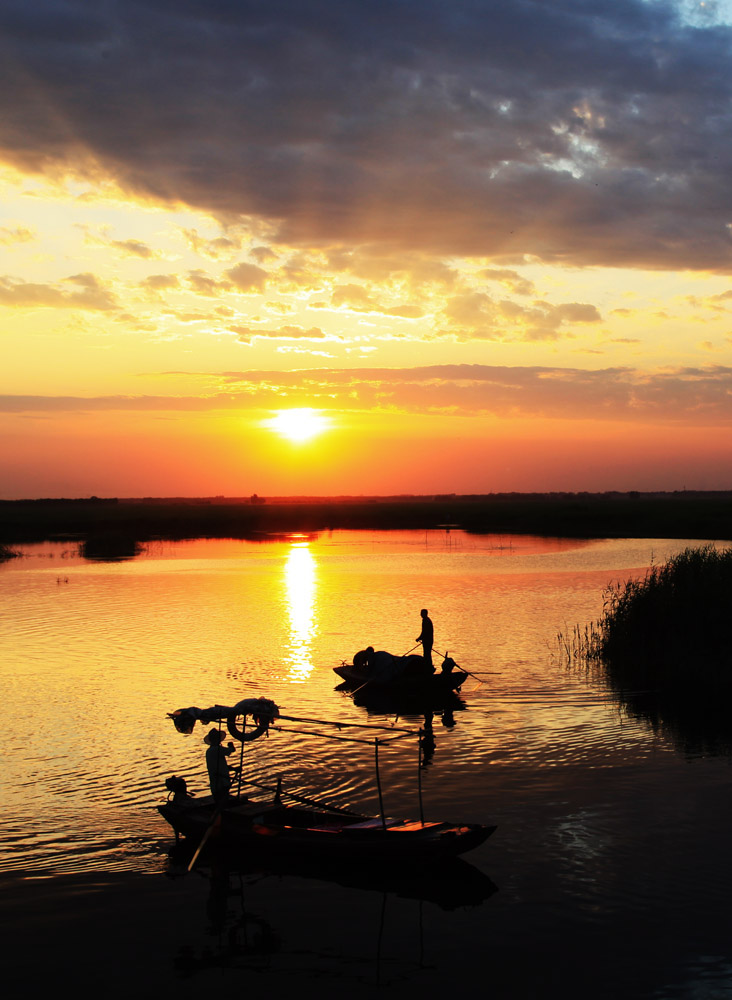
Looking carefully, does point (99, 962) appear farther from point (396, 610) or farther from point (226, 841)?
point (396, 610)

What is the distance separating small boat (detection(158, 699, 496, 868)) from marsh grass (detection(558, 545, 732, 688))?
15.3m

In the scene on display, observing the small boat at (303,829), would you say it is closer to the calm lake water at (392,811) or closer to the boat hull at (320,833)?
the boat hull at (320,833)

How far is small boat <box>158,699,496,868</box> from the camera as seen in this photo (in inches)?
535

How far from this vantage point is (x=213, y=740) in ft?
52.2

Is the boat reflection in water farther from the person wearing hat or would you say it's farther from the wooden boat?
the wooden boat

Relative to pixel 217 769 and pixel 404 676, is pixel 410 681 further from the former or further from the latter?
pixel 217 769

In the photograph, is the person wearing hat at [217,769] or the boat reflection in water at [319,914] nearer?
the boat reflection in water at [319,914]

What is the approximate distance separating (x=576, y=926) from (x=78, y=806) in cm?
962

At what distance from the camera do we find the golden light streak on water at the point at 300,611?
3120 cm

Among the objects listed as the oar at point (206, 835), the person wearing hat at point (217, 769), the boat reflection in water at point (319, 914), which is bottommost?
the boat reflection in water at point (319, 914)

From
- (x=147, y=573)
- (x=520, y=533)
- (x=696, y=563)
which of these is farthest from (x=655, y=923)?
(x=520, y=533)

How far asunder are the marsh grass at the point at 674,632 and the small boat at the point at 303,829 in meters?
15.3

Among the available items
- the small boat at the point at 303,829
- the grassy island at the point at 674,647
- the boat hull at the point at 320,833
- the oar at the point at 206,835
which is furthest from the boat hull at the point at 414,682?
the oar at the point at 206,835

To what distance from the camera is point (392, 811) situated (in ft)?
55.7
